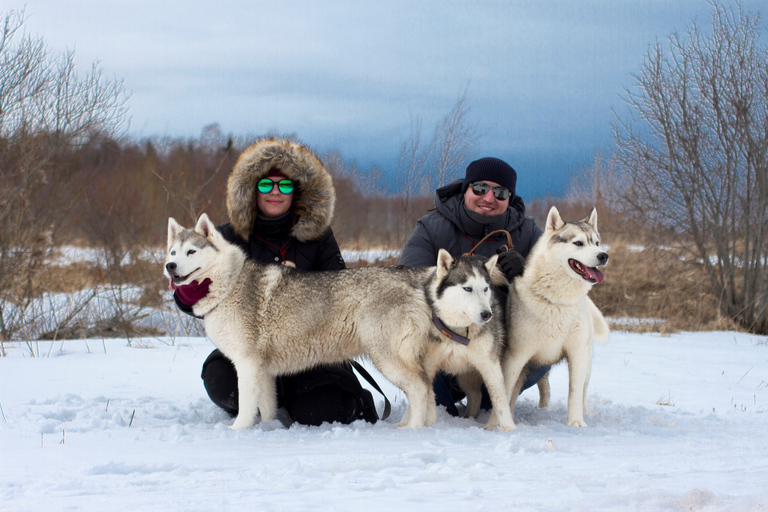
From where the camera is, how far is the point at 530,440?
3.45 meters

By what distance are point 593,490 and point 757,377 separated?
5.17 m

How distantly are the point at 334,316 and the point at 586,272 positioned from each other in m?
1.75

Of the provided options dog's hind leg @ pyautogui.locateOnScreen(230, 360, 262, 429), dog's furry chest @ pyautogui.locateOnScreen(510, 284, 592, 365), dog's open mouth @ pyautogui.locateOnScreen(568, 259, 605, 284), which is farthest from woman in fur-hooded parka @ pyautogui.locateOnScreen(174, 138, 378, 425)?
dog's open mouth @ pyautogui.locateOnScreen(568, 259, 605, 284)

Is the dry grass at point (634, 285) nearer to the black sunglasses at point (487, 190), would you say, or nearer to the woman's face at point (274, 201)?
the woman's face at point (274, 201)

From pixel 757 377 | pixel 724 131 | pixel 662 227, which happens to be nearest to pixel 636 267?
pixel 662 227

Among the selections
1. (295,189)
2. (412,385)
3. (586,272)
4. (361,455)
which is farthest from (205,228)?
(586,272)

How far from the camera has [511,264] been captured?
14.4ft

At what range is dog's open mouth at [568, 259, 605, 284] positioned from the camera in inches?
152

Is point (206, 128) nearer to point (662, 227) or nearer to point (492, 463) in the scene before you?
point (662, 227)

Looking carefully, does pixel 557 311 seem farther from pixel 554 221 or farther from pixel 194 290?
pixel 194 290

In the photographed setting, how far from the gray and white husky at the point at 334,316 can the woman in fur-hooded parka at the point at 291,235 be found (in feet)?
1.03

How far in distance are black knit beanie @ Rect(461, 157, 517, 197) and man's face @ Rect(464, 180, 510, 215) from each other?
0.06m

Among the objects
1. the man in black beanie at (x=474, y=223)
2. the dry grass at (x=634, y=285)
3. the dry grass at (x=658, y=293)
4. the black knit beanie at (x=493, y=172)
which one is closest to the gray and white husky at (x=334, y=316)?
the man in black beanie at (x=474, y=223)

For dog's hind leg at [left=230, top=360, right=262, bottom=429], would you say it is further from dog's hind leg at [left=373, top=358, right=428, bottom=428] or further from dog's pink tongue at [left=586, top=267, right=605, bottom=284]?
dog's pink tongue at [left=586, top=267, right=605, bottom=284]
